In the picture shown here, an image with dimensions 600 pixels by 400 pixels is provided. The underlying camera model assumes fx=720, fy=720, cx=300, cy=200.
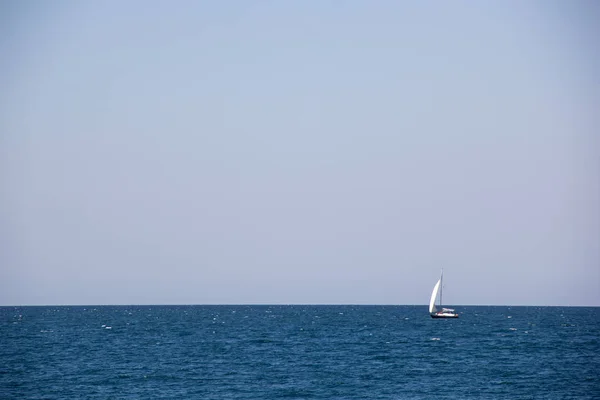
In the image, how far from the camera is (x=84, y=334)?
15750 centimetres

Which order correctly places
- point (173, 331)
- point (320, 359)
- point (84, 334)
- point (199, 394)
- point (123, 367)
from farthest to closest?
point (173, 331)
point (84, 334)
point (320, 359)
point (123, 367)
point (199, 394)

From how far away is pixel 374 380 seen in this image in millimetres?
87062

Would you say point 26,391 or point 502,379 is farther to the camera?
point 502,379

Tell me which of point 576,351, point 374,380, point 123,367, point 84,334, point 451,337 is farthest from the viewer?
point 84,334

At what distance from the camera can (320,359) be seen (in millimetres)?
106375

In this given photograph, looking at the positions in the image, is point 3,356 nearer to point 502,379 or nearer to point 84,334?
point 84,334

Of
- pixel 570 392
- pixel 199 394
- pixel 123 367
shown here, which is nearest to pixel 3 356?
pixel 123 367

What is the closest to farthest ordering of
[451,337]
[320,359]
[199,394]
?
1. [199,394]
2. [320,359]
3. [451,337]

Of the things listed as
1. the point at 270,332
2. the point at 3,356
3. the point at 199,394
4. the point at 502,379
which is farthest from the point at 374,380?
the point at 270,332

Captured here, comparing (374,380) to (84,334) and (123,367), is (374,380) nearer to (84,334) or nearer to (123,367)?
(123,367)

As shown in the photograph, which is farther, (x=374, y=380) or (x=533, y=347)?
(x=533, y=347)

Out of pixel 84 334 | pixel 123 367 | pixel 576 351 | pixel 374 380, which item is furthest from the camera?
pixel 84 334

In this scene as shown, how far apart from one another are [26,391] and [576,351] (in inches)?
3361

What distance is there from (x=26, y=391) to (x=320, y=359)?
A: 43462mm
